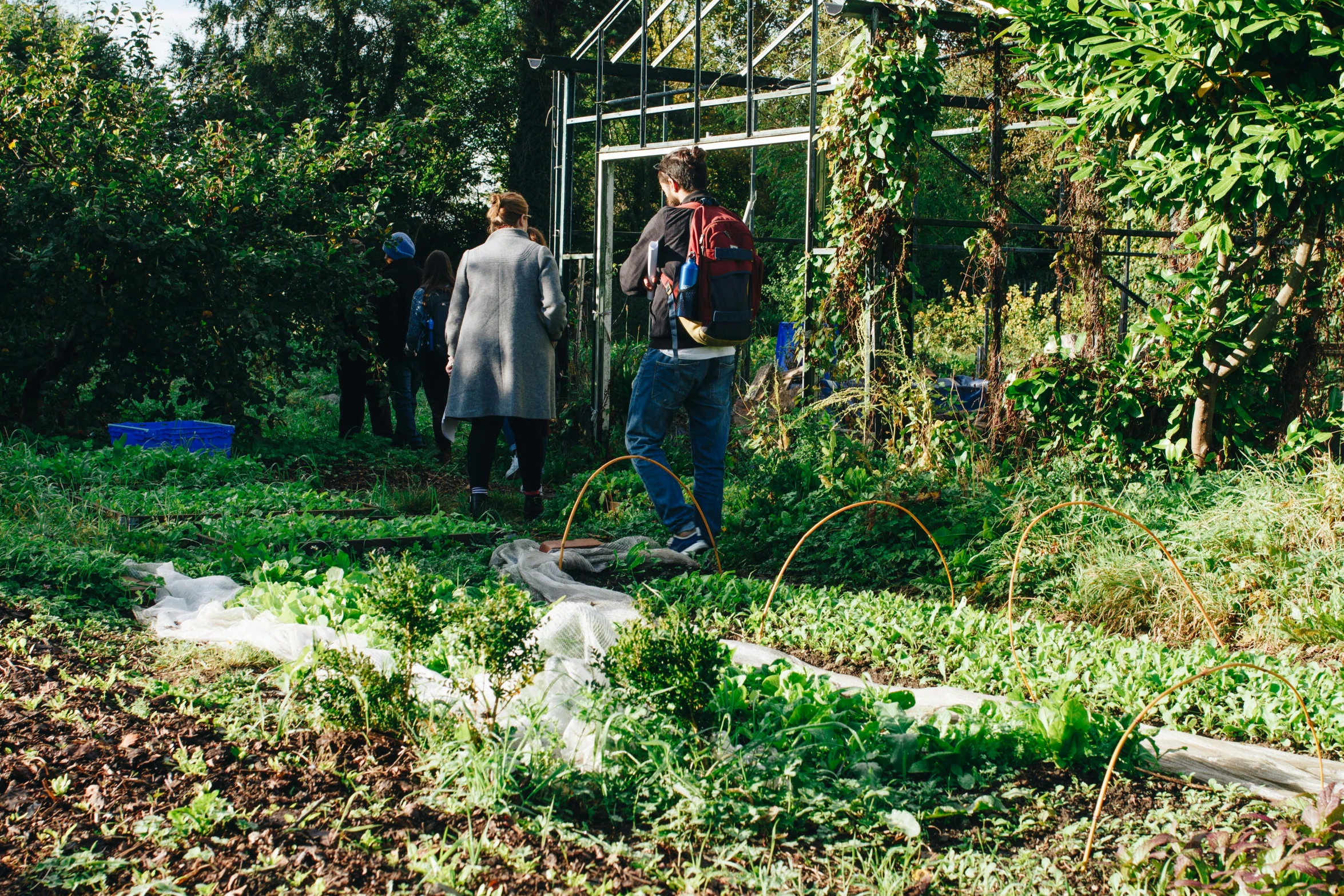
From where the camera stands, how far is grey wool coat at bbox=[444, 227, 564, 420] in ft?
20.0

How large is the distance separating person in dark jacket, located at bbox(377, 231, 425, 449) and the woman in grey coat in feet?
7.98

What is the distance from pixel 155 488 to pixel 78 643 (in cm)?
291

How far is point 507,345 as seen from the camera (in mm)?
6125

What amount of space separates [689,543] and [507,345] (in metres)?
1.69

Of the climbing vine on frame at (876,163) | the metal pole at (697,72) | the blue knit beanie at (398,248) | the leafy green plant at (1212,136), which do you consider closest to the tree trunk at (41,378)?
the blue knit beanie at (398,248)

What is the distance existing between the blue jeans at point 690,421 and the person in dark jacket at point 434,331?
2999 millimetres

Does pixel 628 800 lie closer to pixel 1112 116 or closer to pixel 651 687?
pixel 651 687

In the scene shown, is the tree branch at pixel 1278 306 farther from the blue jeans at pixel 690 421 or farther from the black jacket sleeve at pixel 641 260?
the black jacket sleeve at pixel 641 260

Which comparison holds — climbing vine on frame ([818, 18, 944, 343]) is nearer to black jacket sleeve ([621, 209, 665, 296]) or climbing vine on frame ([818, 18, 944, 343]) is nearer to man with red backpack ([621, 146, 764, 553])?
man with red backpack ([621, 146, 764, 553])

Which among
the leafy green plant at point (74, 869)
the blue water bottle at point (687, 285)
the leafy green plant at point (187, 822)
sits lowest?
the leafy green plant at point (74, 869)

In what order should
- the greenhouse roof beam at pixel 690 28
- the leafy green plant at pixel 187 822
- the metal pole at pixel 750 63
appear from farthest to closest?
the greenhouse roof beam at pixel 690 28 < the metal pole at pixel 750 63 < the leafy green plant at pixel 187 822

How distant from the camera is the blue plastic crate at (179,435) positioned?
7250 millimetres

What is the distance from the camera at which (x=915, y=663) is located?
3.73 m

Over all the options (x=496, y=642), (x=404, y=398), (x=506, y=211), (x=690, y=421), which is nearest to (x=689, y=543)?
(x=690, y=421)
